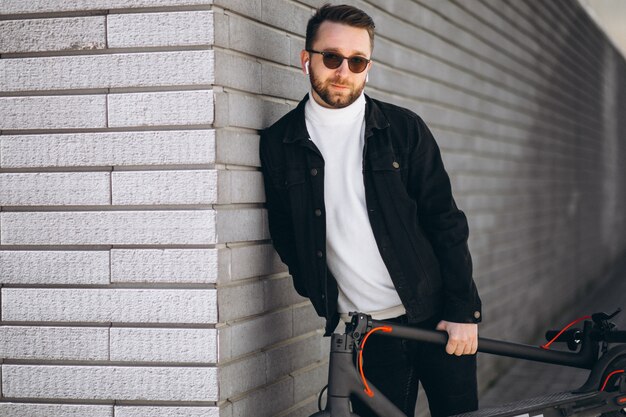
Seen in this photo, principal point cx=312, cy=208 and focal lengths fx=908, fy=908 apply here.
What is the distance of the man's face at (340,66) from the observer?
3096mm

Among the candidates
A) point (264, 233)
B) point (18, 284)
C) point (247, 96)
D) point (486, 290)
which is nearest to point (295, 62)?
point (247, 96)

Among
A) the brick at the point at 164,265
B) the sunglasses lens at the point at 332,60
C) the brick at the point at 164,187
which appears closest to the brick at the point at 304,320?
the brick at the point at 164,265

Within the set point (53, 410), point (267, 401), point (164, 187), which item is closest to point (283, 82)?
point (164, 187)

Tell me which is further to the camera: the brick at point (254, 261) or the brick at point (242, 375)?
the brick at point (254, 261)

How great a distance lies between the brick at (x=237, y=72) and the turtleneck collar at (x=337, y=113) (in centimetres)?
27

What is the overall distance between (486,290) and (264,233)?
3.79m

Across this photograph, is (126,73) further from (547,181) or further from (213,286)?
(547,181)

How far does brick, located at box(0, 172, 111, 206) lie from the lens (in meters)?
3.12

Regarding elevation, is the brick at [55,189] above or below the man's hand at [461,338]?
above

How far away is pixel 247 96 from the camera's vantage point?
331 centimetres

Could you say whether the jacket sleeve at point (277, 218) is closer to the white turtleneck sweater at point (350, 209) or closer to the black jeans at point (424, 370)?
the white turtleneck sweater at point (350, 209)

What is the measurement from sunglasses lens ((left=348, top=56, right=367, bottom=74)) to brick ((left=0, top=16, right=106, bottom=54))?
0.85 m

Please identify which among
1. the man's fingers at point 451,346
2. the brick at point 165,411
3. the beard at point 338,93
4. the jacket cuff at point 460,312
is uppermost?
the beard at point 338,93

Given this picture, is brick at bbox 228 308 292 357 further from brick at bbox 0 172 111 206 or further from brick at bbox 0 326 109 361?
brick at bbox 0 172 111 206
